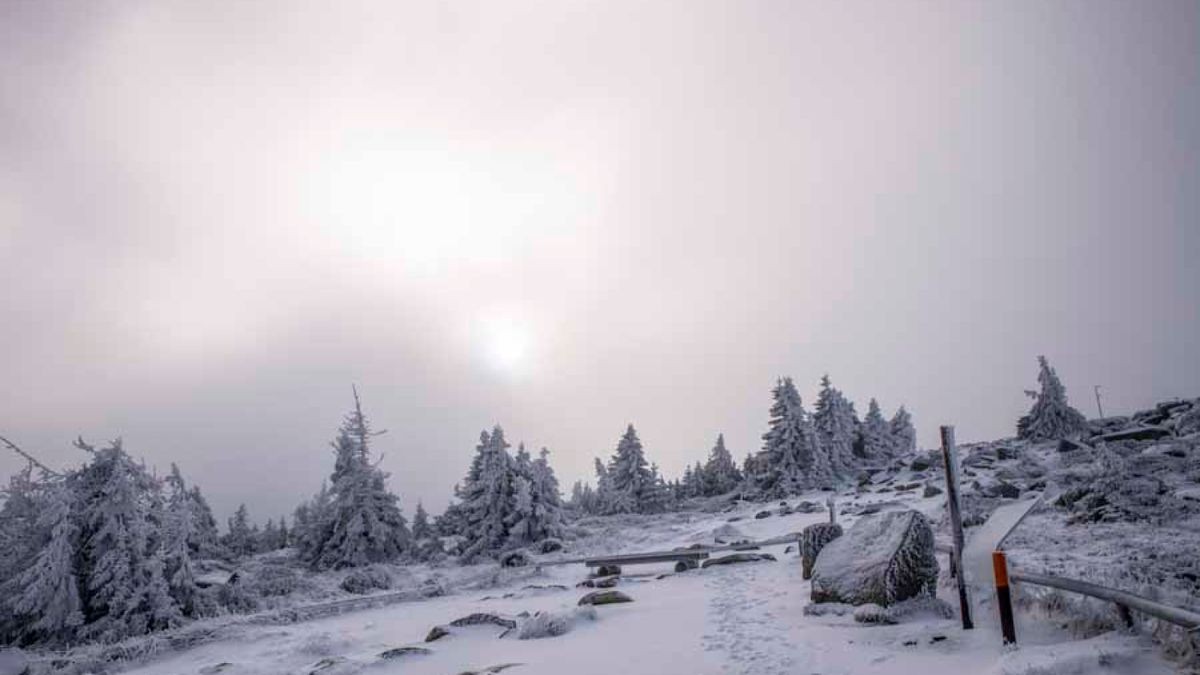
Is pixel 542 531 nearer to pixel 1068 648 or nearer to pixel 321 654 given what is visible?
pixel 321 654

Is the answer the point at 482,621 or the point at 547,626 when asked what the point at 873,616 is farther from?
the point at 482,621

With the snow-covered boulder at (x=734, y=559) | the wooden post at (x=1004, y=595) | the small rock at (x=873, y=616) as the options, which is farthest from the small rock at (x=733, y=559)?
the wooden post at (x=1004, y=595)

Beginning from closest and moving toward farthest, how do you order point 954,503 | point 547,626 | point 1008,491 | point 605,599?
1. point 954,503
2. point 547,626
3. point 605,599
4. point 1008,491

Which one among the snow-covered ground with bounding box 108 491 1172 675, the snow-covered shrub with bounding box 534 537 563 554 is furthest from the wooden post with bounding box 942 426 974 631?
the snow-covered shrub with bounding box 534 537 563 554

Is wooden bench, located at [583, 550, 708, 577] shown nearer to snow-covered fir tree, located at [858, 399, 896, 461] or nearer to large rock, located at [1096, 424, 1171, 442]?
large rock, located at [1096, 424, 1171, 442]

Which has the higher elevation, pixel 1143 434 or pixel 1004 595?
pixel 1004 595

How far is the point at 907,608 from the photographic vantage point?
30.1 feet

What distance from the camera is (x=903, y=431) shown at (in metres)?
67.9

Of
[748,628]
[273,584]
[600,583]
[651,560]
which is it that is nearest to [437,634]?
[748,628]

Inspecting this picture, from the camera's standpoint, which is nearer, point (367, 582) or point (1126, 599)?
point (1126, 599)

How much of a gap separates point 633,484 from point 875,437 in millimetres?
26272

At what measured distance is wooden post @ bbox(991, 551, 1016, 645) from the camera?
6516 millimetres

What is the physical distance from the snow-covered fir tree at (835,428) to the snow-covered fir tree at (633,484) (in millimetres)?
16601

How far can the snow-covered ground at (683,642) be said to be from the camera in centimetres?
664
